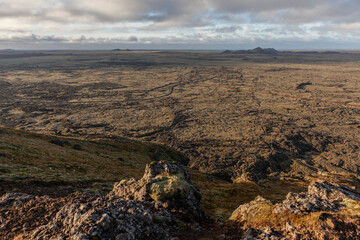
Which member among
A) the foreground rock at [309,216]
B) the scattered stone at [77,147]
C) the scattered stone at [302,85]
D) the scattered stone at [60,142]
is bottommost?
the scattered stone at [77,147]

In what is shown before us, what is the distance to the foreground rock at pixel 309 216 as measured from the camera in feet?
31.1

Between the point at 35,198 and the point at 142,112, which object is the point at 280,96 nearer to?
the point at 142,112

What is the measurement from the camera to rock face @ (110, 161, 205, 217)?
48.2ft

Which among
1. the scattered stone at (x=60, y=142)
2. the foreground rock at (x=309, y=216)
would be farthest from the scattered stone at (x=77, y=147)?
the foreground rock at (x=309, y=216)

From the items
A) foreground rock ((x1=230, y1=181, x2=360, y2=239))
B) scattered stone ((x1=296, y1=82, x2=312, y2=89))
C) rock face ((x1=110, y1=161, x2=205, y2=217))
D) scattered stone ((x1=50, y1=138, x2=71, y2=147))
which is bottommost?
scattered stone ((x1=50, y1=138, x2=71, y2=147))

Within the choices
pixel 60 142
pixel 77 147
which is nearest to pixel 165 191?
pixel 77 147

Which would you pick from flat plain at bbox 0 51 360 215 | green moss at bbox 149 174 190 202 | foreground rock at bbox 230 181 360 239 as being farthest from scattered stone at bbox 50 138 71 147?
foreground rock at bbox 230 181 360 239

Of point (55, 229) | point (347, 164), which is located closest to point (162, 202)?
point (55, 229)

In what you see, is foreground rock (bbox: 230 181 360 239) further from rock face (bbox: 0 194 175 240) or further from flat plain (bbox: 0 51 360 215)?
flat plain (bbox: 0 51 360 215)

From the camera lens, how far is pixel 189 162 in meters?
39.3

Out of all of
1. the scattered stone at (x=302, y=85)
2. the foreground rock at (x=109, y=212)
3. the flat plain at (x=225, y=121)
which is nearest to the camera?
the foreground rock at (x=109, y=212)

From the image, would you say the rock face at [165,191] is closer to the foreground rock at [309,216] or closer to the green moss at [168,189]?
the green moss at [168,189]

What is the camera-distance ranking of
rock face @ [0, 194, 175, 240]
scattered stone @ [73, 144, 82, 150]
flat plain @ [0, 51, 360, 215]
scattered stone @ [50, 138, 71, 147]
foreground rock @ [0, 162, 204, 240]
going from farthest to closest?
flat plain @ [0, 51, 360, 215]
scattered stone @ [50, 138, 71, 147]
scattered stone @ [73, 144, 82, 150]
foreground rock @ [0, 162, 204, 240]
rock face @ [0, 194, 175, 240]

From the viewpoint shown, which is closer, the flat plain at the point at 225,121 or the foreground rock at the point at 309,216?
the foreground rock at the point at 309,216
